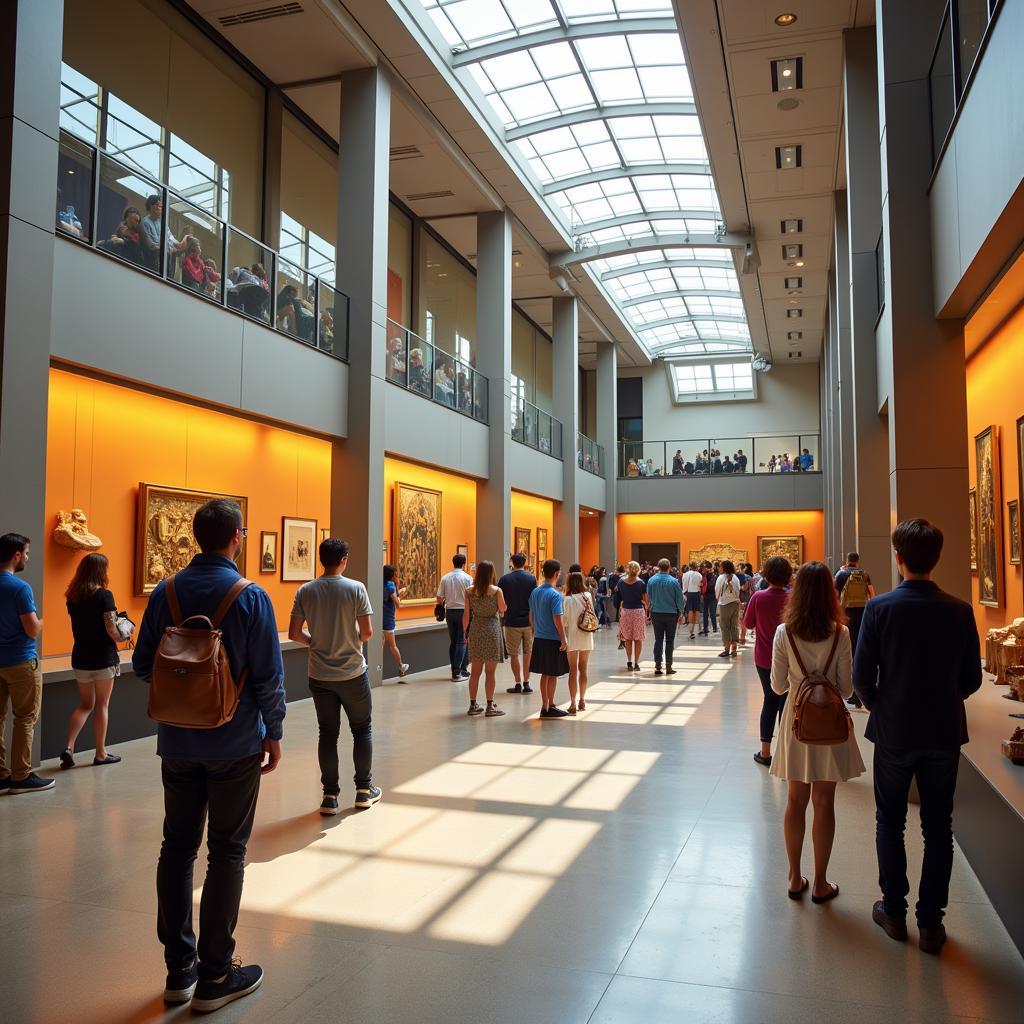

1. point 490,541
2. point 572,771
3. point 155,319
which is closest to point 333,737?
point 572,771

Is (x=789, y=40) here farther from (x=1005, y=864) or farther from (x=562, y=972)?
(x=562, y=972)

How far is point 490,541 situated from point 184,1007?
51.2 ft

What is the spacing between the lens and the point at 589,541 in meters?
32.6

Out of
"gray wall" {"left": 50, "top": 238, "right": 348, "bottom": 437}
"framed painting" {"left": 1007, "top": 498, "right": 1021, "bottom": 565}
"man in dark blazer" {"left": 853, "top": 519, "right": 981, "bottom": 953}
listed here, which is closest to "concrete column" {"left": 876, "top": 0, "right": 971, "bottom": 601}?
"framed painting" {"left": 1007, "top": 498, "right": 1021, "bottom": 565}

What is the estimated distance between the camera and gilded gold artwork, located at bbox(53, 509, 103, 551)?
9.05 meters

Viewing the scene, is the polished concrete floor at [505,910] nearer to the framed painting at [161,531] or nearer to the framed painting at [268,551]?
the framed painting at [161,531]

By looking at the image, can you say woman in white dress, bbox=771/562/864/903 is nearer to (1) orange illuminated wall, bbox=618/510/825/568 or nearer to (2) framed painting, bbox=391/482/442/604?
(2) framed painting, bbox=391/482/442/604

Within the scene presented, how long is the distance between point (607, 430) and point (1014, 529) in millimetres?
21811

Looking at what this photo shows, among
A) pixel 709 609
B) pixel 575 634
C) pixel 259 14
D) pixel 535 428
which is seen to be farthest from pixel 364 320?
pixel 709 609

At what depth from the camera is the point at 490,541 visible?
62.6ft

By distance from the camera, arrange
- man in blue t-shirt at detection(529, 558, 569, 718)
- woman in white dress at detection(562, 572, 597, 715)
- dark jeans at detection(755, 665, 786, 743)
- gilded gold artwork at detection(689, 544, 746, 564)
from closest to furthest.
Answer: dark jeans at detection(755, 665, 786, 743) < man in blue t-shirt at detection(529, 558, 569, 718) < woman in white dress at detection(562, 572, 597, 715) < gilded gold artwork at detection(689, 544, 746, 564)

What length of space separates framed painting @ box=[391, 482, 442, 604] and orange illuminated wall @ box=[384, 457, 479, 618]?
0.13 metres

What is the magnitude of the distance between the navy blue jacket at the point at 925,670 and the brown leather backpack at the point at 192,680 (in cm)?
289

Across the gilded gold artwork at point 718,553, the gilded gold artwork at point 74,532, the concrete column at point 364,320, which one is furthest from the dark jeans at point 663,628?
the gilded gold artwork at point 718,553
